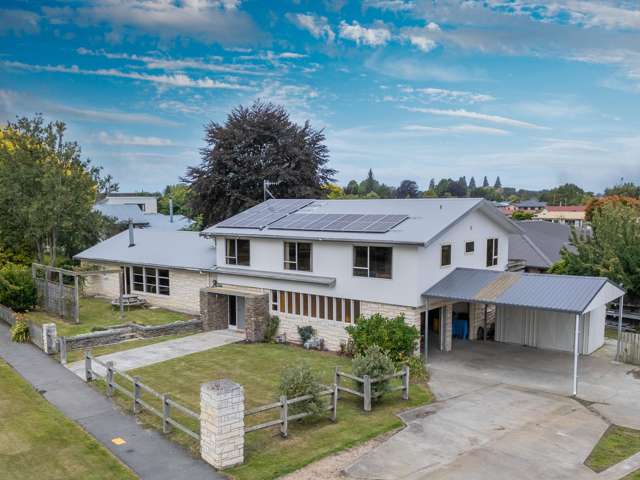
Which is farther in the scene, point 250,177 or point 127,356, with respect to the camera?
point 250,177

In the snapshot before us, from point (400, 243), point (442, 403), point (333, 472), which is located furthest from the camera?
point (400, 243)

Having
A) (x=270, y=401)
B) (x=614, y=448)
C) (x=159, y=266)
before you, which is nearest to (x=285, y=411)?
(x=270, y=401)

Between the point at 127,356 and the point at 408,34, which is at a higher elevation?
the point at 408,34

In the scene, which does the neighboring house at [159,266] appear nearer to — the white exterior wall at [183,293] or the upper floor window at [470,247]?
the white exterior wall at [183,293]

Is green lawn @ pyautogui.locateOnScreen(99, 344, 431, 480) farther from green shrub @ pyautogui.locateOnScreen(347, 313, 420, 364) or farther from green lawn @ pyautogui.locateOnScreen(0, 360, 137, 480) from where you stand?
green lawn @ pyautogui.locateOnScreen(0, 360, 137, 480)

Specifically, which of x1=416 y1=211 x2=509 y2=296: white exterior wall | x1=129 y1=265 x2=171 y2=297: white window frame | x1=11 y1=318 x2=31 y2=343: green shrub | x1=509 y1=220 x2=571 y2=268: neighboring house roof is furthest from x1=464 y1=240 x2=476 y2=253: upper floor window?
x1=11 y1=318 x2=31 y2=343: green shrub

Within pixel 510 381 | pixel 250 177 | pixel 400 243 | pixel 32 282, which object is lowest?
pixel 510 381

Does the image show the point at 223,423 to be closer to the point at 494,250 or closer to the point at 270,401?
the point at 270,401

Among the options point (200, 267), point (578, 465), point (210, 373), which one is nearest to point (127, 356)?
point (210, 373)

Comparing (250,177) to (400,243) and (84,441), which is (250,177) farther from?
(84,441)
